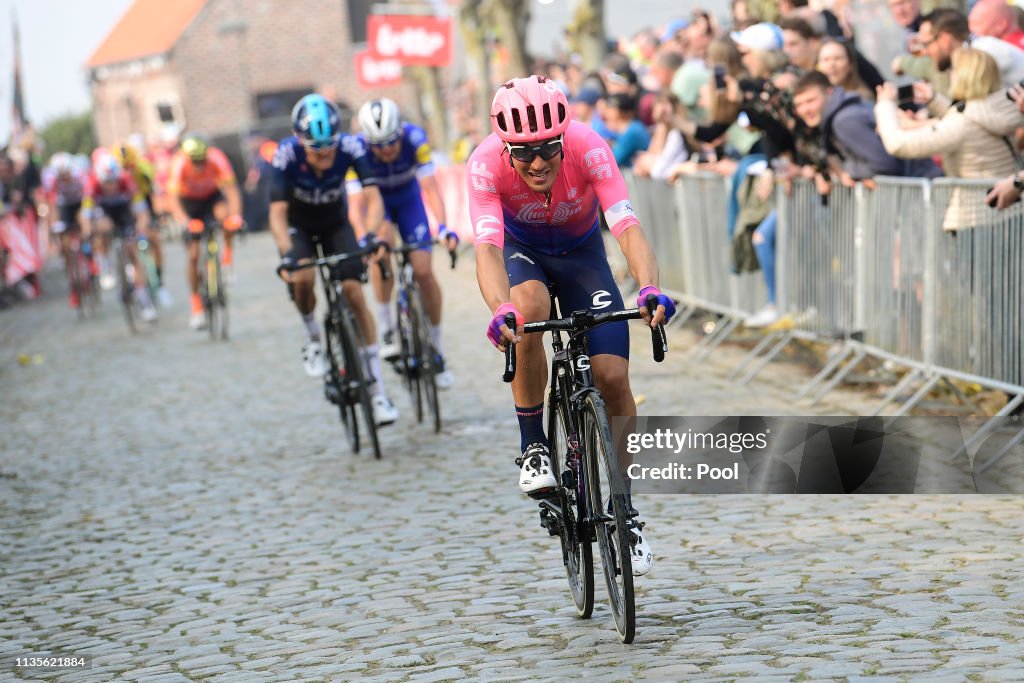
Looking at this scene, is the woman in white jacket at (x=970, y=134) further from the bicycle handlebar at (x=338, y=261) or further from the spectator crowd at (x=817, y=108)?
the bicycle handlebar at (x=338, y=261)

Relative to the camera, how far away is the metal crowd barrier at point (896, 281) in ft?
27.9

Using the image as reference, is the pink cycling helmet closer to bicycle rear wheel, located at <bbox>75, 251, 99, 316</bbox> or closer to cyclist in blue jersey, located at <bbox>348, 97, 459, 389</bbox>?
cyclist in blue jersey, located at <bbox>348, 97, 459, 389</bbox>

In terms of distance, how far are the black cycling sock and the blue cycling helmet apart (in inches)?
170

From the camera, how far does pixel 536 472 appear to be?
6.00 metres

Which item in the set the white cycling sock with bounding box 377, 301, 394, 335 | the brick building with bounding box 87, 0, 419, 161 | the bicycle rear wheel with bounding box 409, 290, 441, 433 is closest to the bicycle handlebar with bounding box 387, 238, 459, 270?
the bicycle rear wheel with bounding box 409, 290, 441, 433

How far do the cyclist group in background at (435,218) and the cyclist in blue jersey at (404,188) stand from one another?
12 mm

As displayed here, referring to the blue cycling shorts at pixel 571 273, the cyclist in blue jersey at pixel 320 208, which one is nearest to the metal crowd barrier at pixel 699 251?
the cyclist in blue jersey at pixel 320 208

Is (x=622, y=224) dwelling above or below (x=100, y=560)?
above

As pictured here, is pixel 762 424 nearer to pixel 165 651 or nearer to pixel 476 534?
pixel 476 534

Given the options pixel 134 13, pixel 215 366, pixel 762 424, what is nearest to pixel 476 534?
pixel 762 424

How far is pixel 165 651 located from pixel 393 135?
5544 mm

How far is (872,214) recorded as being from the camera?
390 inches

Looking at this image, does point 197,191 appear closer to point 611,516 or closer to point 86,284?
point 86,284

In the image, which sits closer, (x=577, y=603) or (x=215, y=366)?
(x=577, y=603)
